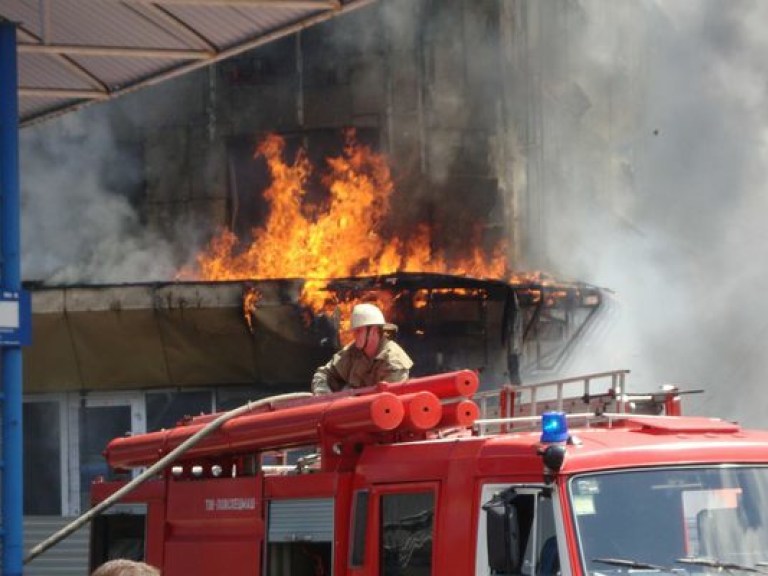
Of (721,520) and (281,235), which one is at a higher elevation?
(281,235)

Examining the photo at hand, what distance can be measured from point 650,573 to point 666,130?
18.9 metres

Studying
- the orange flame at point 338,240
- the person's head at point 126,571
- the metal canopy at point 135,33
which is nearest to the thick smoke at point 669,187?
the orange flame at point 338,240

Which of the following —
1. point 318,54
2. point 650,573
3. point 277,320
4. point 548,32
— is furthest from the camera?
point 548,32

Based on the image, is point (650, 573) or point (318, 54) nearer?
point (650, 573)

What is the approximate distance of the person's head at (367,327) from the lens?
8820 millimetres

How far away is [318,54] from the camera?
715 inches

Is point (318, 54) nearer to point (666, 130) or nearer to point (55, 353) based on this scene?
point (55, 353)

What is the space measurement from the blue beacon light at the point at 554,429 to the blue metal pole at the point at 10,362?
5035 millimetres

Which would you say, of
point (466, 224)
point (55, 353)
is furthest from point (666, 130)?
point (55, 353)

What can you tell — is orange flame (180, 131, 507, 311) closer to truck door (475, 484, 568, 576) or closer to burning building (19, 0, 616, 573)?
burning building (19, 0, 616, 573)

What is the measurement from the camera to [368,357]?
909 cm

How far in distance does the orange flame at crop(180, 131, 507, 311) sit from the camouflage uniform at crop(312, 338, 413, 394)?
327 inches

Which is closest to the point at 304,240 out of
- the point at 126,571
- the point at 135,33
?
the point at 135,33

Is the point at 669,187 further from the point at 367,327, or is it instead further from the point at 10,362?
the point at 367,327
